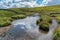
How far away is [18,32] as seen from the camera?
54406 millimetres

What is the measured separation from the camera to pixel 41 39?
47.8 metres

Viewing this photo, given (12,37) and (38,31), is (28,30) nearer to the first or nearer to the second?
(38,31)

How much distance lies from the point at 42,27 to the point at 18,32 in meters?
9.39

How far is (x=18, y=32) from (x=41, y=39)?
10103 mm

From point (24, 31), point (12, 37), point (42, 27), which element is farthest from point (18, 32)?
point (42, 27)

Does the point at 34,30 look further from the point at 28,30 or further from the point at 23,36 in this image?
the point at 23,36

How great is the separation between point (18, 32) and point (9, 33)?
3.22 metres

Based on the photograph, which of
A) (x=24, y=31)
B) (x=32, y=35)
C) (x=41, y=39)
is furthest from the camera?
(x=24, y=31)

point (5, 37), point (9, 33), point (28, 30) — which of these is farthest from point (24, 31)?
point (5, 37)

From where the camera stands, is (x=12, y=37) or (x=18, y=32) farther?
(x=18, y=32)

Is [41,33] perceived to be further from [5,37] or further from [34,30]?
[5,37]

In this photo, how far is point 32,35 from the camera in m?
51.5

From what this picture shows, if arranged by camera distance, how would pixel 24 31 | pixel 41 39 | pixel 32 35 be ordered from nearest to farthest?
1. pixel 41 39
2. pixel 32 35
3. pixel 24 31

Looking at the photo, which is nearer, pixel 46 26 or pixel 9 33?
pixel 9 33
